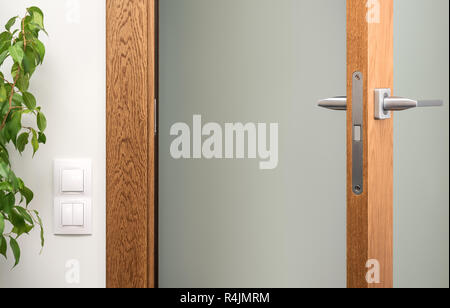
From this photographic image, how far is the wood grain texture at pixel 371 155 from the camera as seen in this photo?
2.69ft

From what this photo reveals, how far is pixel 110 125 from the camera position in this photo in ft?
3.53

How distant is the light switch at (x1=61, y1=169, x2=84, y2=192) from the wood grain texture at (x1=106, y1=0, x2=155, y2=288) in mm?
78

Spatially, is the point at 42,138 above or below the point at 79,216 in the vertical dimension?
above

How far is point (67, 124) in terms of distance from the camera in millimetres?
1104

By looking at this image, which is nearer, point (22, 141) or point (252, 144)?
point (22, 141)

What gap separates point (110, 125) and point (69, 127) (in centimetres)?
12

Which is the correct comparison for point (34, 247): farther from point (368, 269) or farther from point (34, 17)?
point (368, 269)

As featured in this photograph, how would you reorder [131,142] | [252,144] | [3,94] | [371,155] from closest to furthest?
[371,155]
[3,94]
[131,142]
[252,144]

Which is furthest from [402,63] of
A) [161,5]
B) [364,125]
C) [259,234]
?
[161,5]

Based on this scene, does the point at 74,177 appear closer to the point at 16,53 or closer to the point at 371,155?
the point at 16,53

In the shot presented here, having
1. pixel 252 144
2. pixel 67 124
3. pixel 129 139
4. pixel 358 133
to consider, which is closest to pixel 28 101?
pixel 67 124

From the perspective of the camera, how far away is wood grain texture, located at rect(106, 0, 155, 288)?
1.07 metres

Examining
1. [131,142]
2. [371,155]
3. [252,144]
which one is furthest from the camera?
[252,144]

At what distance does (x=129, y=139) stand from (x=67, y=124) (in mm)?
178
